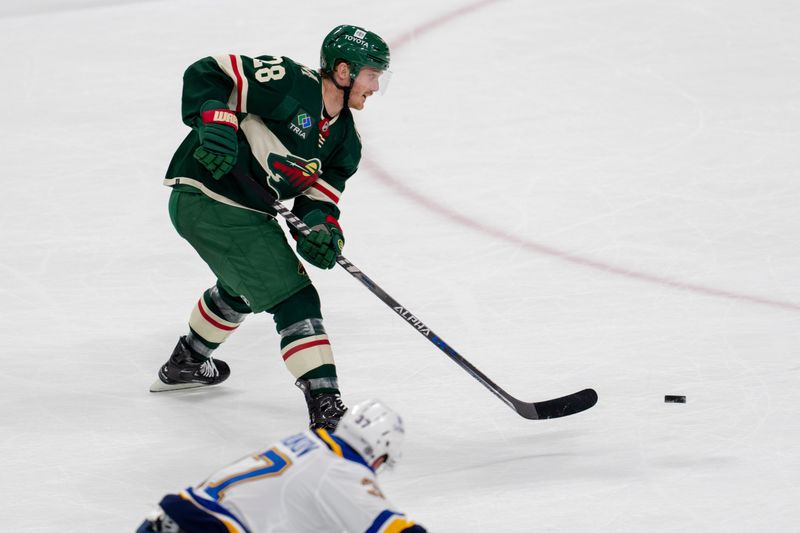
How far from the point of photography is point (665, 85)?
6.39 metres

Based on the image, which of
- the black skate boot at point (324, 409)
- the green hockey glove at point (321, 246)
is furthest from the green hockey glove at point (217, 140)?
the black skate boot at point (324, 409)

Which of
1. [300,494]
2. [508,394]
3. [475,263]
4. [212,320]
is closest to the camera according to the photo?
[300,494]

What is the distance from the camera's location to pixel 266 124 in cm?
368

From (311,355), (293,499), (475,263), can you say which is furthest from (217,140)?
(475,263)

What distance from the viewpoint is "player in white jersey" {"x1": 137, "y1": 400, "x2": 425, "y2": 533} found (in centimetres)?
237

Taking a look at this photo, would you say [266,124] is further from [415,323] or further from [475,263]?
[475,263]

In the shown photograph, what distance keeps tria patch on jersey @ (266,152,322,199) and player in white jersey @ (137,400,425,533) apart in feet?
4.35

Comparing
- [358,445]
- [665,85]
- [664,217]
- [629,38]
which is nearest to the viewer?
[358,445]

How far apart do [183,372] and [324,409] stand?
666 mm

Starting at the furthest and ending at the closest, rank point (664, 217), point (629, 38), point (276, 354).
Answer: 1. point (629, 38)
2. point (664, 217)
3. point (276, 354)

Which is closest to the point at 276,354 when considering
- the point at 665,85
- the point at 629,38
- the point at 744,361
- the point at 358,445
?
the point at 744,361

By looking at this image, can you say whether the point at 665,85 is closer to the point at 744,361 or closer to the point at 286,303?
the point at 744,361

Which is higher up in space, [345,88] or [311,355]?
[345,88]

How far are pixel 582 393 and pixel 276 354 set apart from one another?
41.7 inches
